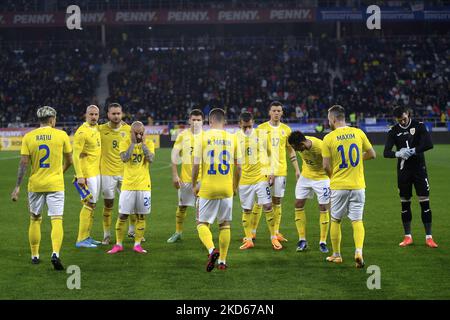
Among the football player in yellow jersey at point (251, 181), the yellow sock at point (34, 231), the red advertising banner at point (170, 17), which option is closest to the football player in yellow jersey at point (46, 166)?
the yellow sock at point (34, 231)

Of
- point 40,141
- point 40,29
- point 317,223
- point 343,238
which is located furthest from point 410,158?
point 40,29

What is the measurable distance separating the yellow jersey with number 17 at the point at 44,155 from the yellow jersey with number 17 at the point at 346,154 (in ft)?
12.9

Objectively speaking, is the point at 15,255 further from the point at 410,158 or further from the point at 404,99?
the point at 404,99

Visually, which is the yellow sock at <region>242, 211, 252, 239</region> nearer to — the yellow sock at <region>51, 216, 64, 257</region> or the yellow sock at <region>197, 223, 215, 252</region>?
the yellow sock at <region>197, 223, 215, 252</region>

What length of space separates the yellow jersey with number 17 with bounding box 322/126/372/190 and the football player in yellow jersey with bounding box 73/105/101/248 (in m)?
4.33

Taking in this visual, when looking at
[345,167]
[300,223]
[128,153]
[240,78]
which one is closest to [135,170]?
[128,153]

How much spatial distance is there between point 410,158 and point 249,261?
3.46 meters

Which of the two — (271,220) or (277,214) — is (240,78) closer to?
(277,214)

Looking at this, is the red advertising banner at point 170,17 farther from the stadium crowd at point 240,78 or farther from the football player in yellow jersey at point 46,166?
the football player in yellow jersey at point 46,166

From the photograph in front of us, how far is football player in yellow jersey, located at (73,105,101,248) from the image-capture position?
12688 mm

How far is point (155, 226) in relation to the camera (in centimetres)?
1495

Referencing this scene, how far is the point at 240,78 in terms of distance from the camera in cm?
5194

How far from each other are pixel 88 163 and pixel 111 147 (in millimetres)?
493

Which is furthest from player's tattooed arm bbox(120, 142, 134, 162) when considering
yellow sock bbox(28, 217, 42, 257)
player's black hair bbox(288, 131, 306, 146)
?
player's black hair bbox(288, 131, 306, 146)
